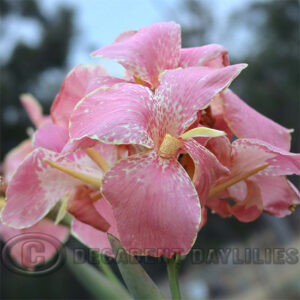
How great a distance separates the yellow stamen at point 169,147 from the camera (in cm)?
38

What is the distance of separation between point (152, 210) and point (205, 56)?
186 mm

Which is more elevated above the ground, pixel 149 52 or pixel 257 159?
pixel 149 52

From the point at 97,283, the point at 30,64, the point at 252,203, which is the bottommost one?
the point at 30,64

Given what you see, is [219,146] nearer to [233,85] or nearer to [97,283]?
[97,283]

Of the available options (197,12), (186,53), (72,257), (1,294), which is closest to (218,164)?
(186,53)

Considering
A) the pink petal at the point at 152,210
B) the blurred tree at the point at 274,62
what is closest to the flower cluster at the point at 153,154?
the pink petal at the point at 152,210

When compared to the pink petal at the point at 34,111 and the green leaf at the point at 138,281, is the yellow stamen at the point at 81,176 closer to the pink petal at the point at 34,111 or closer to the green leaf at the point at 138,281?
the green leaf at the point at 138,281

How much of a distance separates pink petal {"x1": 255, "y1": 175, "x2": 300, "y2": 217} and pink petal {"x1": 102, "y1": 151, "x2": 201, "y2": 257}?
0.54 feet

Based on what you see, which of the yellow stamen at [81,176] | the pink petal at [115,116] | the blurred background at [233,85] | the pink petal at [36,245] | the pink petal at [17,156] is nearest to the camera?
the pink petal at [115,116]

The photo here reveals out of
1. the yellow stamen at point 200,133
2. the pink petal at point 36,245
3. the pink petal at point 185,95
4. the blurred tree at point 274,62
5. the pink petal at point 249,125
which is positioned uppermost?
the pink petal at point 185,95

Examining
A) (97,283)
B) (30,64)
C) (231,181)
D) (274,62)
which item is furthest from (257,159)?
(274,62)

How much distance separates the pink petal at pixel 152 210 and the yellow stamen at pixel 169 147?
29 millimetres

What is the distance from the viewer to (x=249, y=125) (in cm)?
44

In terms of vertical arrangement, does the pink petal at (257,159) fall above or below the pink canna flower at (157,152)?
below
